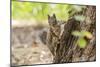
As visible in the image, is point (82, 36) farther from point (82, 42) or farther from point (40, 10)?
point (40, 10)

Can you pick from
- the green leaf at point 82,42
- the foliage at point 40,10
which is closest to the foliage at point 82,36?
the green leaf at point 82,42

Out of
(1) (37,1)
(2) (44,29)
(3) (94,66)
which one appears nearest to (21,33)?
(2) (44,29)

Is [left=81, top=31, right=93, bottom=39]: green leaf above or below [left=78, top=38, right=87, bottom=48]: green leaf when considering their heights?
above

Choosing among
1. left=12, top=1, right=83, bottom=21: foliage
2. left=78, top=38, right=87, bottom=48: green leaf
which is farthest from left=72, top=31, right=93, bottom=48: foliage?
left=12, top=1, right=83, bottom=21: foliage

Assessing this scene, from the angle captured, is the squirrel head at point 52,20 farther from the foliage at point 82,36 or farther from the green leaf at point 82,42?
the green leaf at point 82,42

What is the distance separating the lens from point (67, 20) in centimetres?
235

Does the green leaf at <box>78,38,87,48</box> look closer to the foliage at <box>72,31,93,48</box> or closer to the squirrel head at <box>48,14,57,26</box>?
the foliage at <box>72,31,93,48</box>

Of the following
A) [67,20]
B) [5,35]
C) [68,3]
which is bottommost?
[5,35]

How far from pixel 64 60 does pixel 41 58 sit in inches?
11.2

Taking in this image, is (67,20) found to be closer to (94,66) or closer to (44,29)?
(44,29)

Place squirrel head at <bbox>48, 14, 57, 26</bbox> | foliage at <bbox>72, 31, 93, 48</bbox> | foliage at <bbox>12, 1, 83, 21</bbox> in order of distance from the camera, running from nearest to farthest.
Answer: foliage at <bbox>12, 1, 83, 21</bbox> < squirrel head at <bbox>48, 14, 57, 26</bbox> < foliage at <bbox>72, 31, 93, 48</bbox>

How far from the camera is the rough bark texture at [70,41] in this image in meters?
2.28

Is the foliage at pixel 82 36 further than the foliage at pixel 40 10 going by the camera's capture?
A: Yes

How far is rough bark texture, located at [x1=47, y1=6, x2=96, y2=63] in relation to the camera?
2.28m
